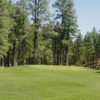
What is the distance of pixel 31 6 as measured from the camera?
71688 mm

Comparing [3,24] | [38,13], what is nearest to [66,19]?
[38,13]

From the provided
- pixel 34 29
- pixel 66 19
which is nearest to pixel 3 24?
pixel 34 29

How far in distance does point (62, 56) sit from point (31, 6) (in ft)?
66.7

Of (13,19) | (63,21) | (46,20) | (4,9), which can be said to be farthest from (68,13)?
(4,9)

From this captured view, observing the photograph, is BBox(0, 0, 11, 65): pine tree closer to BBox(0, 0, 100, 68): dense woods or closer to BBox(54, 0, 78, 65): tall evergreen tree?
BBox(0, 0, 100, 68): dense woods

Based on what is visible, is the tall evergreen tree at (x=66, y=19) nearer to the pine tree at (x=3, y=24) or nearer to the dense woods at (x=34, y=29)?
the dense woods at (x=34, y=29)

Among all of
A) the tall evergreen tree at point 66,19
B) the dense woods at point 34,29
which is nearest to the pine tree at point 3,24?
the dense woods at point 34,29

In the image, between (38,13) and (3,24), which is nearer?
(3,24)

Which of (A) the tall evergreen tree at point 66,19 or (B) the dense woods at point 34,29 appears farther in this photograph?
(A) the tall evergreen tree at point 66,19

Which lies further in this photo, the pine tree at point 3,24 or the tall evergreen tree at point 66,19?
the tall evergreen tree at point 66,19

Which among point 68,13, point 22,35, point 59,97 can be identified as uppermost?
point 68,13

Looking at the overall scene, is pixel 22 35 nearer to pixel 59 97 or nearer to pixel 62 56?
pixel 62 56

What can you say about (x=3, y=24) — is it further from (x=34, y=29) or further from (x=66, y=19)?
(x=66, y=19)

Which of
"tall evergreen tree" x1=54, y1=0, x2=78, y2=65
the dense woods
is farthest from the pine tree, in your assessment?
"tall evergreen tree" x1=54, y1=0, x2=78, y2=65
